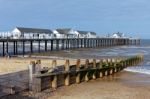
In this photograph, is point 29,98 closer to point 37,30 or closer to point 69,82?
point 69,82

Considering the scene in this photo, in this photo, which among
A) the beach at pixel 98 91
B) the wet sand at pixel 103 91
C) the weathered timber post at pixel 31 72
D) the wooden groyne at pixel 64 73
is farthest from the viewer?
the wet sand at pixel 103 91

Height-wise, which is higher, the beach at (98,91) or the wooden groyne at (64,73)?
the wooden groyne at (64,73)

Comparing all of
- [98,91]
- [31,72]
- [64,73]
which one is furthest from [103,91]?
[31,72]

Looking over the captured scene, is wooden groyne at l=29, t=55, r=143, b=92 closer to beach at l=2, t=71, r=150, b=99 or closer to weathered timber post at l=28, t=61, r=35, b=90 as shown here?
weathered timber post at l=28, t=61, r=35, b=90

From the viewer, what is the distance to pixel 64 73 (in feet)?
70.0

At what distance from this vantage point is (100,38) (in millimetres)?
106250

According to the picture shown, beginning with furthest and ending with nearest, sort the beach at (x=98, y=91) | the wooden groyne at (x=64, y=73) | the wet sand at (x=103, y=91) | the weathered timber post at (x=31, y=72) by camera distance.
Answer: the wet sand at (x=103, y=91) → the beach at (x=98, y=91) → the wooden groyne at (x=64, y=73) → the weathered timber post at (x=31, y=72)

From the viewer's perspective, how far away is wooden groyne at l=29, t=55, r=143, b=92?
1802 cm

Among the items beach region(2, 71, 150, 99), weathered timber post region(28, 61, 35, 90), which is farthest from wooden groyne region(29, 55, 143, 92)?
beach region(2, 71, 150, 99)

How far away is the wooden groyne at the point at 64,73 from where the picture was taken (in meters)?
18.0

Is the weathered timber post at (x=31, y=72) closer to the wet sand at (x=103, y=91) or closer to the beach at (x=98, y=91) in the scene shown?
the beach at (x=98, y=91)

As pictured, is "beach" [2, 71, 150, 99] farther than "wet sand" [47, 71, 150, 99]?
No

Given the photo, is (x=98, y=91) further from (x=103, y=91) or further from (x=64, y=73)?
(x=64, y=73)

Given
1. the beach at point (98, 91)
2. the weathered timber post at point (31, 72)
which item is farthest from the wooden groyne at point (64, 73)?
the beach at point (98, 91)
